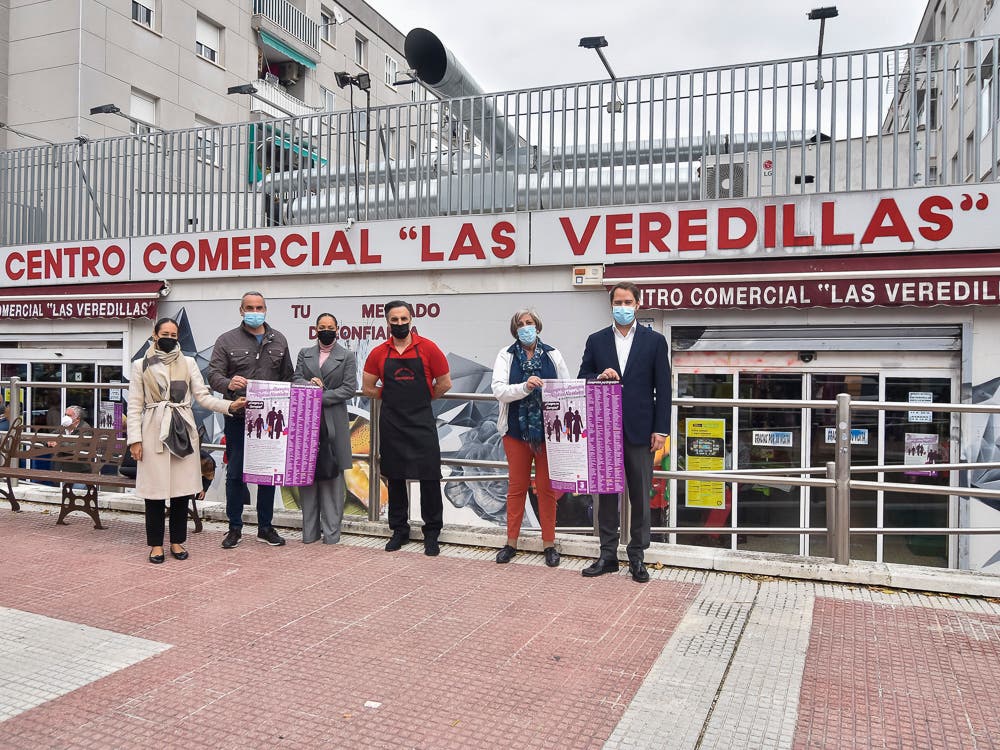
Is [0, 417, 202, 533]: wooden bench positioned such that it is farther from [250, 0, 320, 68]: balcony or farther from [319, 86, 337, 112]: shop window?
[319, 86, 337, 112]: shop window

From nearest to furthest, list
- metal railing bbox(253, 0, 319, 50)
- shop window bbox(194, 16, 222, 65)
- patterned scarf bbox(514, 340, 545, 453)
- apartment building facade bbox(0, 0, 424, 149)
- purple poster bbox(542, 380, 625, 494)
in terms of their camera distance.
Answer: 1. purple poster bbox(542, 380, 625, 494)
2. patterned scarf bbox(514, 340, 545, 453)
3. apartment building facade bbox(0, 0, 424, 149)
4. shop window bbox(194, 16, 222, 65)
5. metal railing bbox(253, 0, 319, 50)

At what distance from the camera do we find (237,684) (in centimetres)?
359

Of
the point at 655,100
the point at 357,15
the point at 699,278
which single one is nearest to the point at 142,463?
the point at 699,278

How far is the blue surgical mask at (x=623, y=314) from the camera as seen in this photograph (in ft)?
17.5

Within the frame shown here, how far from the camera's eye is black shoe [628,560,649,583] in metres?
5.20

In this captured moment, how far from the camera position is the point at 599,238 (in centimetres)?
968

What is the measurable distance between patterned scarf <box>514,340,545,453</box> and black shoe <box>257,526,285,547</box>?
2098 mm

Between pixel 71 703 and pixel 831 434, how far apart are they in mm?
8192

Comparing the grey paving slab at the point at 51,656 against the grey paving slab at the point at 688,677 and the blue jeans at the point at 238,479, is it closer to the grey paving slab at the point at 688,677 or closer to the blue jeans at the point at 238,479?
the blue jeans at the point at 238,479

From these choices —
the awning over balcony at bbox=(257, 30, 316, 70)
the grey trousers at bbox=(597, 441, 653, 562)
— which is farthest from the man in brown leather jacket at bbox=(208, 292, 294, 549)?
the awning over balcony at bbox=(257, 30, 316, 70)

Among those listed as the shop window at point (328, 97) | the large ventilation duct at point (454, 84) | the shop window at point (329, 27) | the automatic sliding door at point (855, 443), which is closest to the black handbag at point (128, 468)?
the large ventilation duct at point (454, 84)

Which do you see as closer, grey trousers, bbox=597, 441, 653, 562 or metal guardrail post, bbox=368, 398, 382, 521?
grey trousers, bbox=597, 441, 653, 562

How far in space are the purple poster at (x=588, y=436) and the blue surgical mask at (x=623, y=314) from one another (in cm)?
41

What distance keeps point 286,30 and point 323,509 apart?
26671 mm
